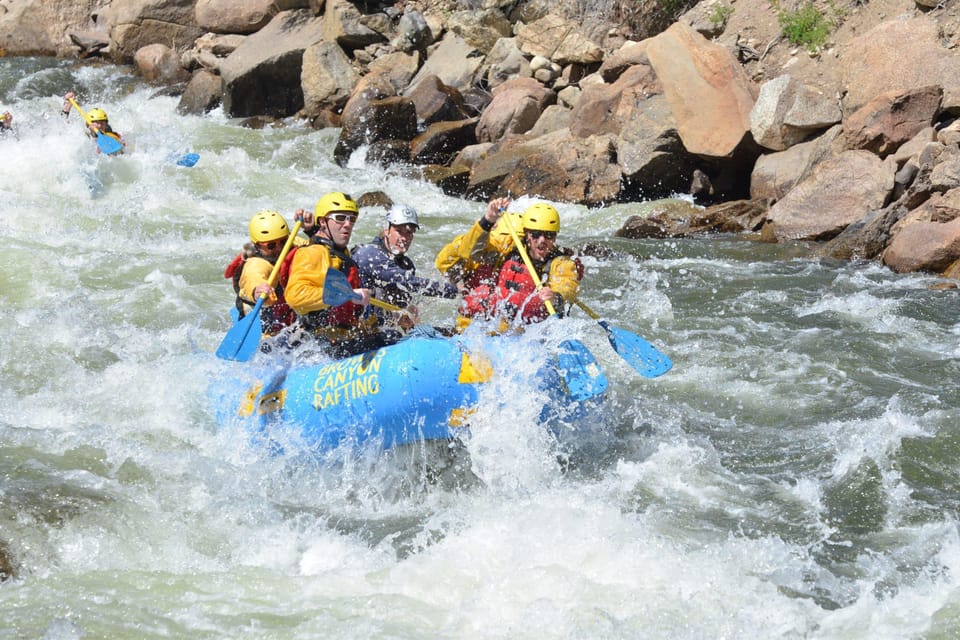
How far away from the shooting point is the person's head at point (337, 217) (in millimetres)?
5508

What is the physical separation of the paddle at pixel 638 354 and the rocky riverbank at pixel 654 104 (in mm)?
3767

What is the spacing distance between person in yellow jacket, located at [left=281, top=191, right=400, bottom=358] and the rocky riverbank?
194 inches

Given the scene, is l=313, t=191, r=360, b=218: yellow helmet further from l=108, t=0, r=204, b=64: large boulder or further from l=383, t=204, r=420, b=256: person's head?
l=108, t=0, r=204, b=64: large boulder

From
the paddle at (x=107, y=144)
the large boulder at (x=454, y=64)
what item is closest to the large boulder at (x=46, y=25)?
the large boulder at (x=454, y=64)

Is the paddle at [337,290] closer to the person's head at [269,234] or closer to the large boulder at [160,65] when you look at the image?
the person's head at [269,234]

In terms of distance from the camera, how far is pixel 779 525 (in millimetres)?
4871

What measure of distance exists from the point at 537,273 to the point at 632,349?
0.67 m

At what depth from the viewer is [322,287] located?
5.26 m

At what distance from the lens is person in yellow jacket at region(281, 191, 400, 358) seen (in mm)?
5293

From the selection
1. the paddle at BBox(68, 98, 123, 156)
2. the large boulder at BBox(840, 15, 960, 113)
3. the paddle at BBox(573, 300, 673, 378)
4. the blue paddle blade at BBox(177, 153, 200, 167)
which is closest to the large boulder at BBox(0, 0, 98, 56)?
the paddle at BBox(68, 98, 123, 156)

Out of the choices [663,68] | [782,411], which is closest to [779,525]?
[782,411]

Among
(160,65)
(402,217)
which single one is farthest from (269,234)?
(160,65)

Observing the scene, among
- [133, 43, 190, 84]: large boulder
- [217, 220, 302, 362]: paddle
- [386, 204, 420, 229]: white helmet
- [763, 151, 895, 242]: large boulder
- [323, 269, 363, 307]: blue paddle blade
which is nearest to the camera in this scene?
[323, 269, 363, 307]: blue paddle blade

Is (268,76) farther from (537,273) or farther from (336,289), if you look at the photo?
(336,289)
